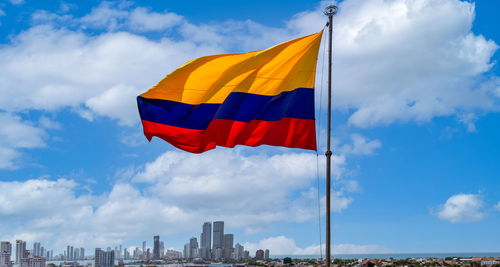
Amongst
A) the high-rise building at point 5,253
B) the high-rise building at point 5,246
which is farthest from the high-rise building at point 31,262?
the high-rise building at point 5,246

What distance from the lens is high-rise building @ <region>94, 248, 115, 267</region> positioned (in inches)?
7566

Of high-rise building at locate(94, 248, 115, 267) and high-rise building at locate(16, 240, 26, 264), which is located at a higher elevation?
high-rise building at locate(16, 240, 26, 264)

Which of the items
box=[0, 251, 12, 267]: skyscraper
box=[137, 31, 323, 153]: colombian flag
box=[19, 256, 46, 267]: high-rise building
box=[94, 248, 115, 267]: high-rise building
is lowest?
box=[94, 248, 115, 267]: high-rise building

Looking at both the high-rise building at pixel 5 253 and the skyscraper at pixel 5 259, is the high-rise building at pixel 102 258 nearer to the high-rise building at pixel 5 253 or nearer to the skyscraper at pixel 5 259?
the high-rise building at pixel 5 253

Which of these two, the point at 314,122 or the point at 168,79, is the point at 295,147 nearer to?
the point at 314,122

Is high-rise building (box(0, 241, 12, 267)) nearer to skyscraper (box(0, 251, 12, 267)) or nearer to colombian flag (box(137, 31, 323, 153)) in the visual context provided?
skyscraper (box(0, 251, 12, 267))

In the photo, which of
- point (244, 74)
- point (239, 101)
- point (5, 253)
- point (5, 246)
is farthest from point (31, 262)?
point (244, 74)

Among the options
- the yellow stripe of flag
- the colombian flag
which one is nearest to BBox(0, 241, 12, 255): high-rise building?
the colombian flag

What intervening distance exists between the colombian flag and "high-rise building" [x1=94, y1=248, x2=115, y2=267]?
192 meters

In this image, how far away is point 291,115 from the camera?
10328 mm

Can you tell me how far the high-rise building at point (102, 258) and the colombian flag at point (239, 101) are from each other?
19242 centimetres

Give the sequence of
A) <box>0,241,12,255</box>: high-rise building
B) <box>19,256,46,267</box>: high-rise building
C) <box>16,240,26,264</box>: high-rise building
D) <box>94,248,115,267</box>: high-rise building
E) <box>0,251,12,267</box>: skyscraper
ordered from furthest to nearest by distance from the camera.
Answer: <box>94,248,115,267</box>: high-rise building, <box>16,240,26,264</box>: high-rise building, <box>0,241,12,255</box>: high-rise building, <box>19,256,46,267</box>: high-rise building, <box>0,251,12,267</box>: skyscraper

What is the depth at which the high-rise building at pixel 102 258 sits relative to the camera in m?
192

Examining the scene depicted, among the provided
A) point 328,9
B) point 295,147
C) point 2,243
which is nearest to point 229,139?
point 295,147
